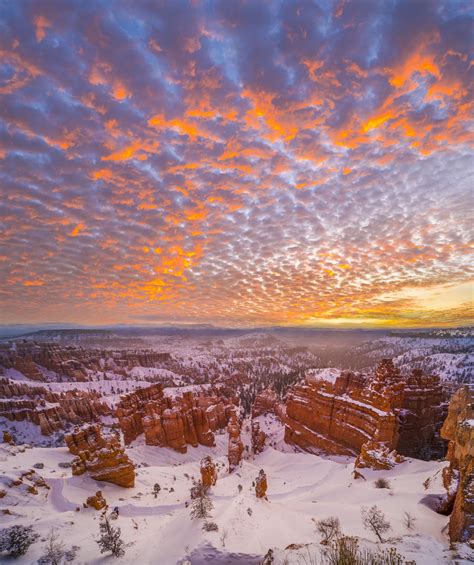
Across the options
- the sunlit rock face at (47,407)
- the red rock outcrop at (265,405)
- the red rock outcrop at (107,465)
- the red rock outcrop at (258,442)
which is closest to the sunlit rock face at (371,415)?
the red rock outcrop at (258,442)

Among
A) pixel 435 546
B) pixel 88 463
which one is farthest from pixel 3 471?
pixel 435 546

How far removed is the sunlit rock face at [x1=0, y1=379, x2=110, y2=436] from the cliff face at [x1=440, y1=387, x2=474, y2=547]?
74.3m

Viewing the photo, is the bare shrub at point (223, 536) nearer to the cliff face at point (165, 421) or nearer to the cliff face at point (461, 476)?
the cliff face at point (461, 476)

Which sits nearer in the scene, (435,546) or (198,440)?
(435,546)

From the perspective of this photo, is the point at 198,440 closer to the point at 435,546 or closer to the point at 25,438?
the point at 25,438

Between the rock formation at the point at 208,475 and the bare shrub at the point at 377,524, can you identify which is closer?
the bare shrub at the point at 377,524

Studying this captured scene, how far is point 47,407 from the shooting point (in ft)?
227

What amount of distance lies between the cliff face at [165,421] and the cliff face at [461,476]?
137ft

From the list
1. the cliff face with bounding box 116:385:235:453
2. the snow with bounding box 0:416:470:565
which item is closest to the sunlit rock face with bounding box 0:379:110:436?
the cliff face with bounding box 116:385:235:453

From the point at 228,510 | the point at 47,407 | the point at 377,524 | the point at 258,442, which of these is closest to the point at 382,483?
the point at 377,524

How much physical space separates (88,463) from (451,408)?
3539cm

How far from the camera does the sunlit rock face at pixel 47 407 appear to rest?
208ft

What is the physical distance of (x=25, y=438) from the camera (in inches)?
2242

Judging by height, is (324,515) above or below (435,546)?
below
